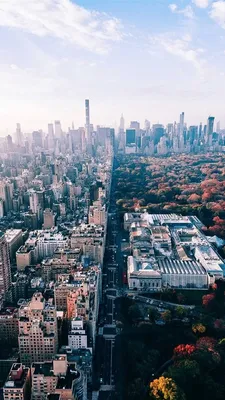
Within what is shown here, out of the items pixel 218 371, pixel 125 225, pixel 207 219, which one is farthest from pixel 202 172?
pixel 218 371

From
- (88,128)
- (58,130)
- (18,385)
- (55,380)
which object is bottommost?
(18,385)

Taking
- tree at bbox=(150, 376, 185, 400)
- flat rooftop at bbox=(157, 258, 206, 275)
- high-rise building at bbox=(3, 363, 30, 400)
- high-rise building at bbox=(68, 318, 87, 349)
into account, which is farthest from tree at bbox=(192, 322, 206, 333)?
high-rise building at bbox=(3, 363, 30, 400)

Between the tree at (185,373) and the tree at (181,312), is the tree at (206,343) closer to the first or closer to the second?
the tree at (185,373)

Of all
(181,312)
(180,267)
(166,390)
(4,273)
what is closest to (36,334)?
(166,390)

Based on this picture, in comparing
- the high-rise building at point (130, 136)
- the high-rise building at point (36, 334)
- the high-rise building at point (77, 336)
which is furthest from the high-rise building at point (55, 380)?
the high-rise building at point (130, 136)

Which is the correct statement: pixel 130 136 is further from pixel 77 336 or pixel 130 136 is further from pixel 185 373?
pixel 185 373

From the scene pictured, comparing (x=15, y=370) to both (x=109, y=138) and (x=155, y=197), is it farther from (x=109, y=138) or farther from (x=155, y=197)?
(x=109, y=138)

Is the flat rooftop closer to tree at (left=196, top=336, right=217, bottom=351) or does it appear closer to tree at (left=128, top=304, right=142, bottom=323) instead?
tree at (left=128, top=304, right=142, bottom=323)
